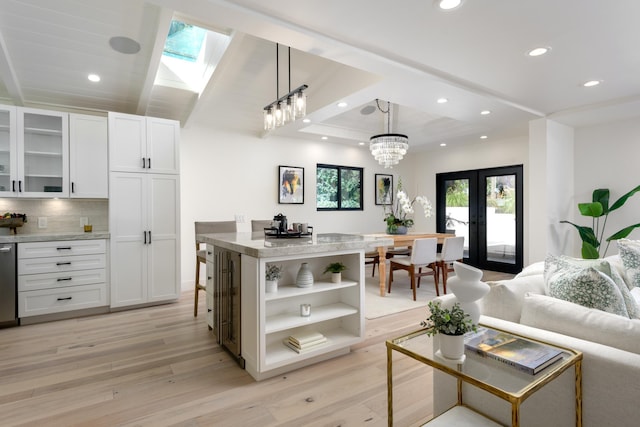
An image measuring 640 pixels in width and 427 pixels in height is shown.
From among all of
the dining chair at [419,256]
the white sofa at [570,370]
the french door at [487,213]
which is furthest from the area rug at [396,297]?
the white sofa at [570,370]

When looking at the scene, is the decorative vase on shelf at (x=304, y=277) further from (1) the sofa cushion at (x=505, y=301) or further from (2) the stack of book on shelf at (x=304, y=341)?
(1) the sofa cushion at (x=505, y=301)

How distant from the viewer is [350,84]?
3.73 meters

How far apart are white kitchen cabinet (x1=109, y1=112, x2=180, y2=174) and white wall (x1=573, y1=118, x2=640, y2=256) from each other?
5892mm

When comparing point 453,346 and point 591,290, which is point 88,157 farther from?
point 591,290

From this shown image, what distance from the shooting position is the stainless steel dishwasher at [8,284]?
323 cm

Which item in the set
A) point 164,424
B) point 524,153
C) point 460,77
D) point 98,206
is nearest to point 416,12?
point 460,77

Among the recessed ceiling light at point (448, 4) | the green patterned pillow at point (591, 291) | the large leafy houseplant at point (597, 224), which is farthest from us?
the large leafy houseplant at point (597, 224)

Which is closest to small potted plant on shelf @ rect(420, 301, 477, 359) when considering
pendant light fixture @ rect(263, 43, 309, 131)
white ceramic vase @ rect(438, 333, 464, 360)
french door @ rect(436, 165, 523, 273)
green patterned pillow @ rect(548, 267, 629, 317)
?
white ceramic vase @ rect(438, 333, 464, 360)

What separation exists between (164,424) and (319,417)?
870 mm

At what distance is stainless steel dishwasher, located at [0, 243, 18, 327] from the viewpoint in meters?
3.23

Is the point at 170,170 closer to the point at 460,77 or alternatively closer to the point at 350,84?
the point at 350,84

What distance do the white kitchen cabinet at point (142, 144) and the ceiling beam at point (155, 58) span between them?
31cm

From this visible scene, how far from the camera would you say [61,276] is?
3.51m

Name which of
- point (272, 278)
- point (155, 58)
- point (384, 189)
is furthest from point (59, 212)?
point (384, 189)
